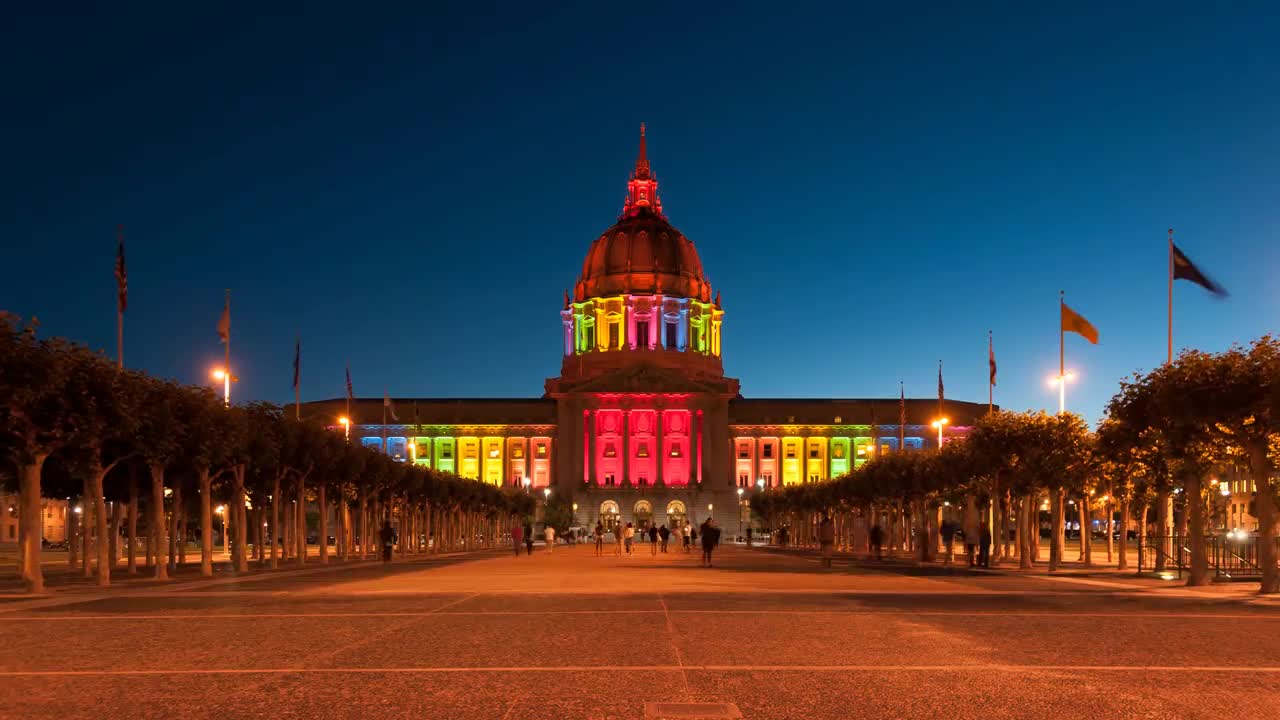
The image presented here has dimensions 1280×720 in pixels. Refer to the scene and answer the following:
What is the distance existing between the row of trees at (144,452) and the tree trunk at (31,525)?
0.13 ft

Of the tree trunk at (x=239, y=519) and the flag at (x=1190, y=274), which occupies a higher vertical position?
the flag at (x=1190, y=274)

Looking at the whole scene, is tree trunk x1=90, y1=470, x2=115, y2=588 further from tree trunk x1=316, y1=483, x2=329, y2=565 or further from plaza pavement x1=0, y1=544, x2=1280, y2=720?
tree trunk x1=316, y1=483, x2=329, y2=565

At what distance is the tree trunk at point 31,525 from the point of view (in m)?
37.9

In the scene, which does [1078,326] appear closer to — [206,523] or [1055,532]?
[1055,532]

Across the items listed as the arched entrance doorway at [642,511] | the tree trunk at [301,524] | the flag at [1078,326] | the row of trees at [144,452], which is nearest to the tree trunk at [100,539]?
the row of trees at [144,452]

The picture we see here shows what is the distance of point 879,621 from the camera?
25328 millimetres

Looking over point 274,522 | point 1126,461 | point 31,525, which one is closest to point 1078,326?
point 1126,461

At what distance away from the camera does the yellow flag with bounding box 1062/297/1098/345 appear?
211 feet

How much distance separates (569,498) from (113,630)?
169 m

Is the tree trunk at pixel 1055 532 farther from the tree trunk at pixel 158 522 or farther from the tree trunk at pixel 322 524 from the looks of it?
the tree trunk at pixel 322 524

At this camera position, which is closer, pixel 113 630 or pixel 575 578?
pixel 113 630

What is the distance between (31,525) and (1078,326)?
45925mm

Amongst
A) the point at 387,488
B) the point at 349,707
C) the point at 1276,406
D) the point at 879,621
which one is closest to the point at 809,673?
the point at 349,707

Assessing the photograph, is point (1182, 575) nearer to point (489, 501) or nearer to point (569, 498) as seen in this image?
point (489, 501)
